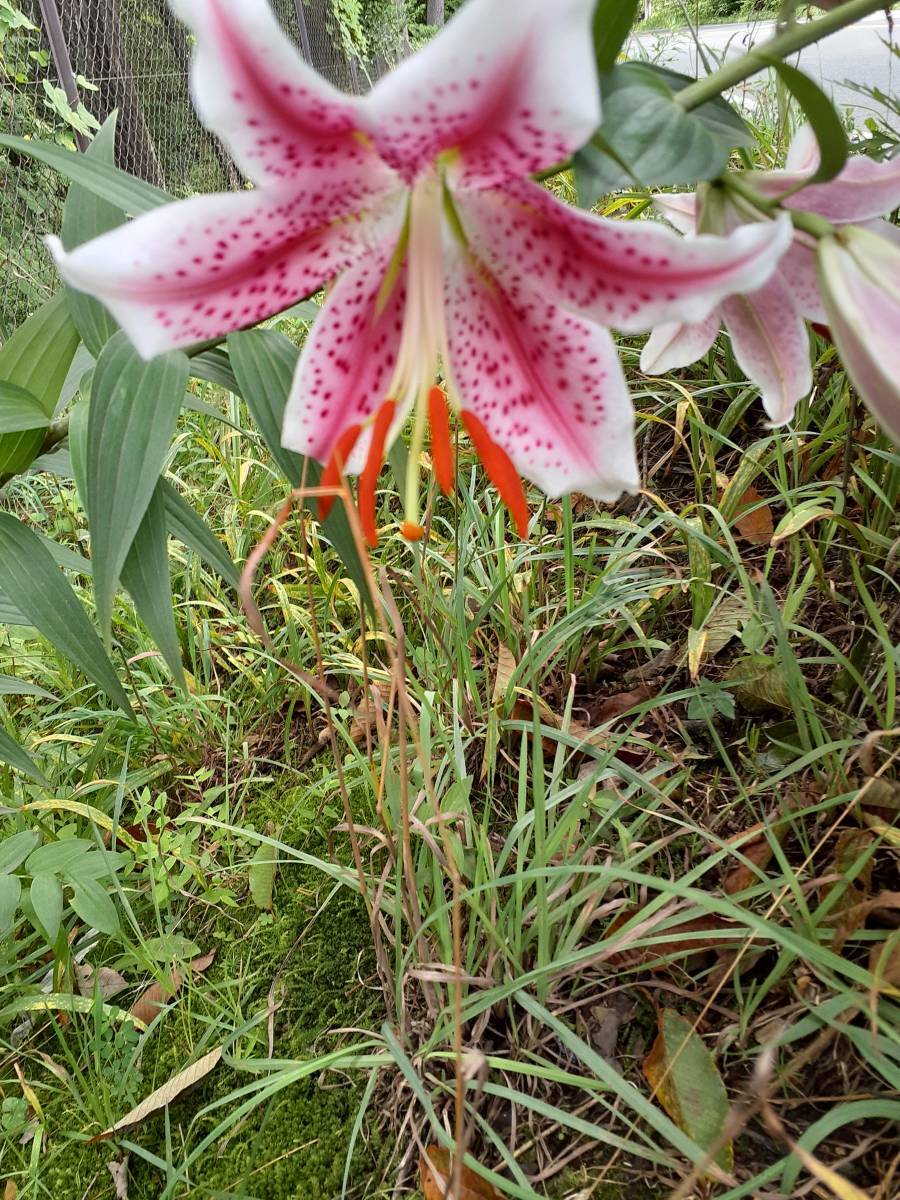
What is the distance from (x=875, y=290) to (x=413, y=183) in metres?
0.24

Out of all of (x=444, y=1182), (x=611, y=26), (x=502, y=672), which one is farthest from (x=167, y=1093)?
(x=611, y=26)

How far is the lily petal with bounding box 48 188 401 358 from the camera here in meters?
0.35

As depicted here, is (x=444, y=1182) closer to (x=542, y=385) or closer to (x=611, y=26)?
(x=542, y=385)

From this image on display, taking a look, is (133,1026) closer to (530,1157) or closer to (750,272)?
(530,1157)

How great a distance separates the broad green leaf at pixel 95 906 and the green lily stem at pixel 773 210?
795mm

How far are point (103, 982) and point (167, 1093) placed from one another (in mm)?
186

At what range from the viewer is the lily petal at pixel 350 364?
481 millimetres

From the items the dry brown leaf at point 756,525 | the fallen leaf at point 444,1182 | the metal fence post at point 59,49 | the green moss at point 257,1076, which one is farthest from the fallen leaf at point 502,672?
the metal fence post at point 59,49

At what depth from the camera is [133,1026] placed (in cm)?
89

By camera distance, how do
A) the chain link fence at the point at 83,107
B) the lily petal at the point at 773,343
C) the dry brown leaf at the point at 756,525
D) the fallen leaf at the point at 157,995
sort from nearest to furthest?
1. the lily petal at the point at 773,343
2. the fallen leaf at the point at 157,995
3. the dry brown leaf at the point at 756,525
4. the chain link fence at the point at 83,107

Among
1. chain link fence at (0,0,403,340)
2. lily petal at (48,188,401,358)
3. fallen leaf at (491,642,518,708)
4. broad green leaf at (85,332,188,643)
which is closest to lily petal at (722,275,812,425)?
lily petal at (48,188,401,358)

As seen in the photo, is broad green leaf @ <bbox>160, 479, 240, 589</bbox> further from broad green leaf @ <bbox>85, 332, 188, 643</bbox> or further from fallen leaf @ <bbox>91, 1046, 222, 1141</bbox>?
fallen leaf @ <bbox>91, 1046, 222, 1141</bbox>

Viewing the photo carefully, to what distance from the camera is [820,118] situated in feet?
1.19

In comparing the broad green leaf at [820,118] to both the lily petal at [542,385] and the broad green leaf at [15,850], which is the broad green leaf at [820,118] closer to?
the lily petal at [542,385]
